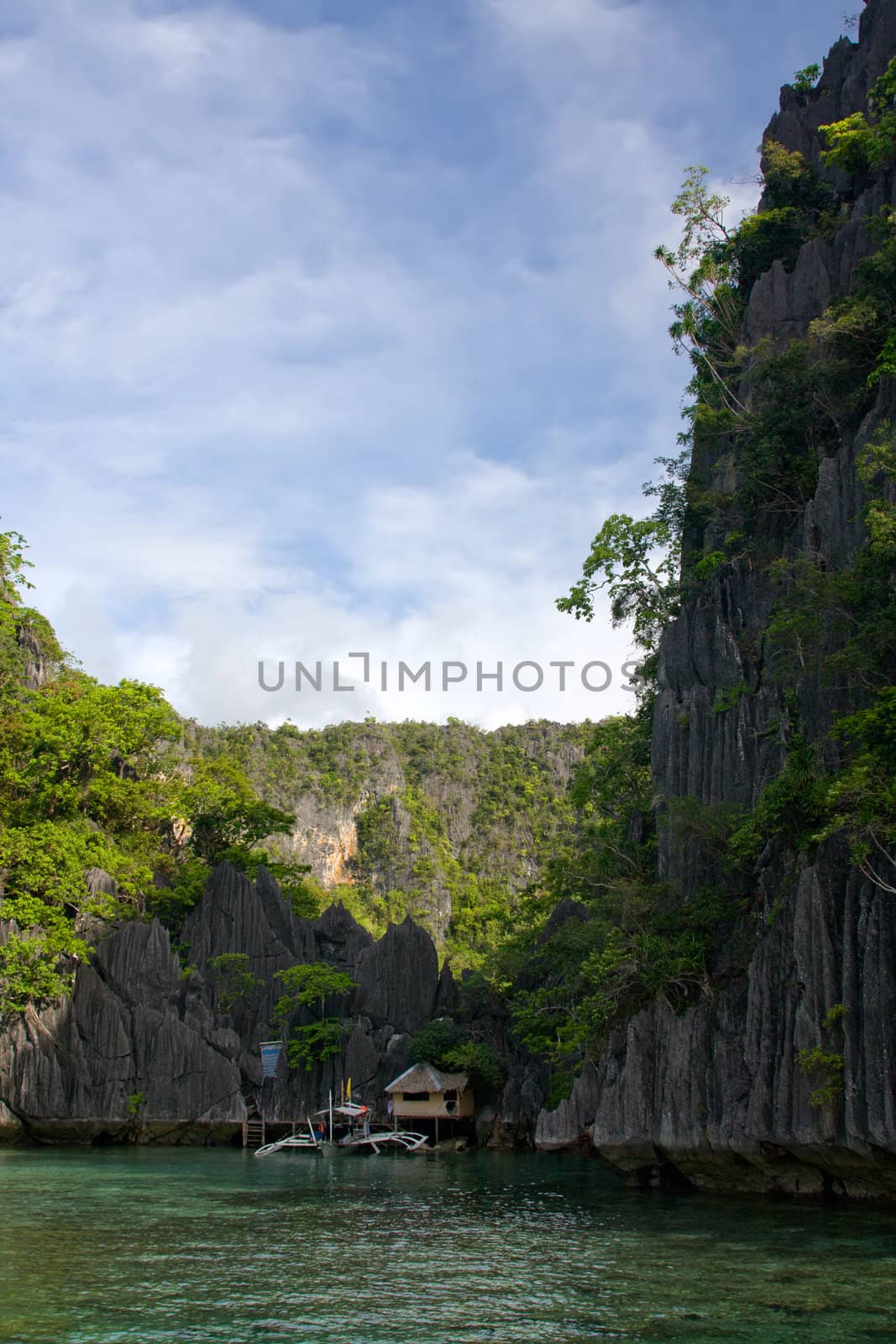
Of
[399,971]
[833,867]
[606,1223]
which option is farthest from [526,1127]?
[833,867]

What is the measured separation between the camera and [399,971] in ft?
116

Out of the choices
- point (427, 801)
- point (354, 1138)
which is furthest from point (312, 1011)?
point (427, 801)

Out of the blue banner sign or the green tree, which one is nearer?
the blue banner sign

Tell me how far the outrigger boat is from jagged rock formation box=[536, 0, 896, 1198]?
8099 mm

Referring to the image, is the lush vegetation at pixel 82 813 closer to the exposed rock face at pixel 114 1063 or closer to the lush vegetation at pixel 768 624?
the exposed rock face at pixel 114 1063

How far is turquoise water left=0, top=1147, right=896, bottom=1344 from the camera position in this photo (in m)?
10.0

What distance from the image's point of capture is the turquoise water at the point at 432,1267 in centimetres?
1002

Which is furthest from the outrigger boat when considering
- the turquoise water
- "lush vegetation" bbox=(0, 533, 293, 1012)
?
the turquoise water

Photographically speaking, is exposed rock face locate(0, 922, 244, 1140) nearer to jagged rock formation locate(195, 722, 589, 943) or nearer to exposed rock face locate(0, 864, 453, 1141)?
exposed rock face locate(0, 864, 453, 1141)

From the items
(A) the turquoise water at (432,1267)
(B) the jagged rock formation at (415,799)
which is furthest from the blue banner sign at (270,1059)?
(B) the jagged rock formation at (415,799)

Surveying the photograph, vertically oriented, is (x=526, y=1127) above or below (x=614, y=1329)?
below

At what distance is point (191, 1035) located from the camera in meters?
32.3

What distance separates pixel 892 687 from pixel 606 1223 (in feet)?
28.1

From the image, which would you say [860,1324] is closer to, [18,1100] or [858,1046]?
[858,1046]
